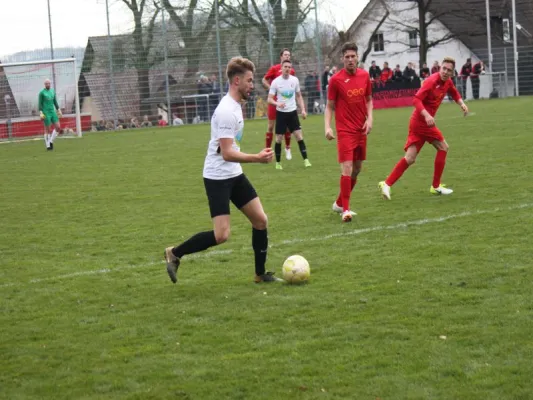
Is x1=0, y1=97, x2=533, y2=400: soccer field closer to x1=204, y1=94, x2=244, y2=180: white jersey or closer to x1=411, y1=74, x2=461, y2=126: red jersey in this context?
x1=204, y1=94, x2=244, y2=180: white jersey

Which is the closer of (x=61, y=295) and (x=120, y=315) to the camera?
(x=120, y=315)

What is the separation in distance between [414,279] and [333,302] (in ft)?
2.82

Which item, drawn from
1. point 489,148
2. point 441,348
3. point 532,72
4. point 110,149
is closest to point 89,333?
point 441,348

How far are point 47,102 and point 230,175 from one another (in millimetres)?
20424

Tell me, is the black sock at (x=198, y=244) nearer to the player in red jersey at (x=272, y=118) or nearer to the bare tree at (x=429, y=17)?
the player in red jersey at (x=272, y=118)

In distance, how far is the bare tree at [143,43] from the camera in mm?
36156

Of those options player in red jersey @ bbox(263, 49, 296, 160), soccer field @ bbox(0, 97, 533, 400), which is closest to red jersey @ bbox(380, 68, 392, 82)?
player in red jersey @ bbox(263, 49, 296, 160)

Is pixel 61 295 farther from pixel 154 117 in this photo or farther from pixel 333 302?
pixel 154 117

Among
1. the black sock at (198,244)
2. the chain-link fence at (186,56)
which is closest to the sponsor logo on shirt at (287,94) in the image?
the black sock at (198,244)

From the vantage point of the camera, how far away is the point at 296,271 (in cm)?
709

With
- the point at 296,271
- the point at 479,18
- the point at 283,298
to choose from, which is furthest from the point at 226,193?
the point at 479,18

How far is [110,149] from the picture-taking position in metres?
23.7

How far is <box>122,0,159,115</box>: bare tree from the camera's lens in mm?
36156

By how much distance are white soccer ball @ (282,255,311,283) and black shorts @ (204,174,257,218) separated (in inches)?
24.3
